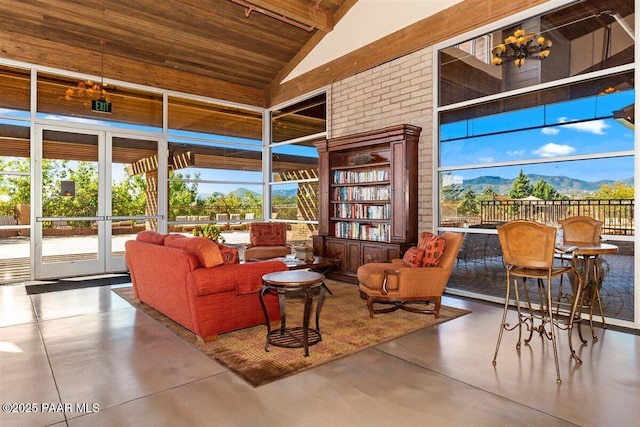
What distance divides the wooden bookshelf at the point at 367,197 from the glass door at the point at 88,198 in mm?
3593

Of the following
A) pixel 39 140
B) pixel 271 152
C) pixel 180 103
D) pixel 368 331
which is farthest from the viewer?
pixel 271 152

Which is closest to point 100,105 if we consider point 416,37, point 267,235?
point 267,235

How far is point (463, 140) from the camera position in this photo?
5.50 m

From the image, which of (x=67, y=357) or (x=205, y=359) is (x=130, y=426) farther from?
(x=67, y=357)

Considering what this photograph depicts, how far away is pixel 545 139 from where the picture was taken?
464 centimetres

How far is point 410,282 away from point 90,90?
6.54m

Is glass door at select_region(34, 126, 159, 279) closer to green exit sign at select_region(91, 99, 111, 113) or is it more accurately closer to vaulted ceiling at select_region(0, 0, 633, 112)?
green exit sign at select_region(91, 99, 111, 113)

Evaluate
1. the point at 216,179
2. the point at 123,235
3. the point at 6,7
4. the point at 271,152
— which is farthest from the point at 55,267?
the point at 271,152

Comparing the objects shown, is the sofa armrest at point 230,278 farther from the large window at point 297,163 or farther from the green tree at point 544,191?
the large window at point 297,163

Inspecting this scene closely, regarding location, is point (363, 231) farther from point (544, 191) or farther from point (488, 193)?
point (544, 191)

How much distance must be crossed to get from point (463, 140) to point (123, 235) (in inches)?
247

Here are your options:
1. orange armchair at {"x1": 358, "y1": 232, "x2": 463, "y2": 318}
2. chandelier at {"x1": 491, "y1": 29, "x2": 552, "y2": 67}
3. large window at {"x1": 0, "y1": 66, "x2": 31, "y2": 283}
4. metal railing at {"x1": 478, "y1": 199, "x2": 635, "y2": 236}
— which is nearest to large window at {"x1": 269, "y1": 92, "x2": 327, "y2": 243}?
chandelier at {"x1": 491, "y1": 29, "x2": 552, "y2": 67}

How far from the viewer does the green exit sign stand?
695cm

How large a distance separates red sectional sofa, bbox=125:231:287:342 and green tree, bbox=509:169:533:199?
10.3 ft
